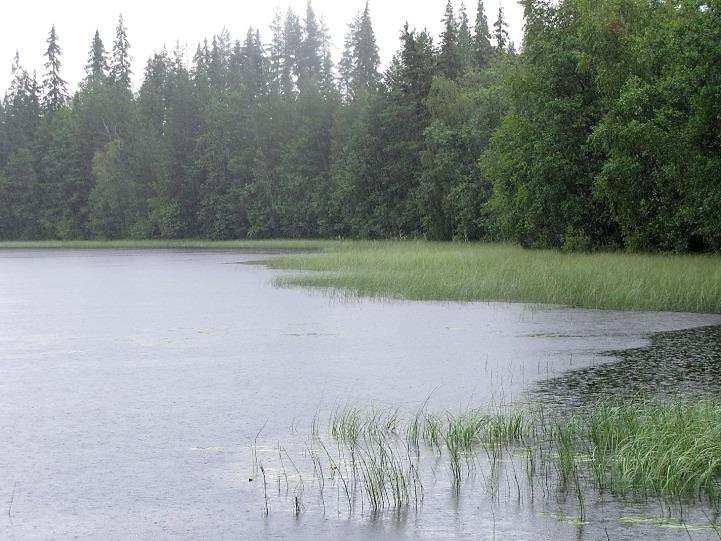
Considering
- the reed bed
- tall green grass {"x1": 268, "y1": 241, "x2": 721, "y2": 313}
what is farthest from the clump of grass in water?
tall green grass {"x1": 268, "y1": 241, "x2": 721, "y2": 313}

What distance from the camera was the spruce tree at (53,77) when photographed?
3767 inches

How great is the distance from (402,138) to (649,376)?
52918 millimetres

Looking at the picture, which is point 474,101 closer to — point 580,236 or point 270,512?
point 580,236

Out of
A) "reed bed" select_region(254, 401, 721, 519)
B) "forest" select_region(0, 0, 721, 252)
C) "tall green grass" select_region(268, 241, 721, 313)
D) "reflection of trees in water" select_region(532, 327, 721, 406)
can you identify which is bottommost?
"reflection of trees in water" select_region(532, 327, 721, 406)

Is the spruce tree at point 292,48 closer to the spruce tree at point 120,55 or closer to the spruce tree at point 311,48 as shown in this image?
the spruce tree at point 311,48

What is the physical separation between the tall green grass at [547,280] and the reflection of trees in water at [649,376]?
5.91 metres

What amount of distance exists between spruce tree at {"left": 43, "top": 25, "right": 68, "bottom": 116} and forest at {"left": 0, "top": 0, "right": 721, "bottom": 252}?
0.22m

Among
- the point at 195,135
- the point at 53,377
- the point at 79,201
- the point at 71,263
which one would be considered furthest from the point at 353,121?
the point at 53,377

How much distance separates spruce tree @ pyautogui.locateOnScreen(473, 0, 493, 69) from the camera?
72.5 meters

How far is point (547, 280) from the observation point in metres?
23.6

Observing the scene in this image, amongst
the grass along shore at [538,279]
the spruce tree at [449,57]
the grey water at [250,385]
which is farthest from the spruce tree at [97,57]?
the grey water at [250,385]

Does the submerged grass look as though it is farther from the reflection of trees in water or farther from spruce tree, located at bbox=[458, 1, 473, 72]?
the reflection of trees in water

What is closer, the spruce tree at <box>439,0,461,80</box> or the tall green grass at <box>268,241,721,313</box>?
the tall green grass at <box>268,241,721,313</box>

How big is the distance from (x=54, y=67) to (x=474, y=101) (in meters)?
56.0
